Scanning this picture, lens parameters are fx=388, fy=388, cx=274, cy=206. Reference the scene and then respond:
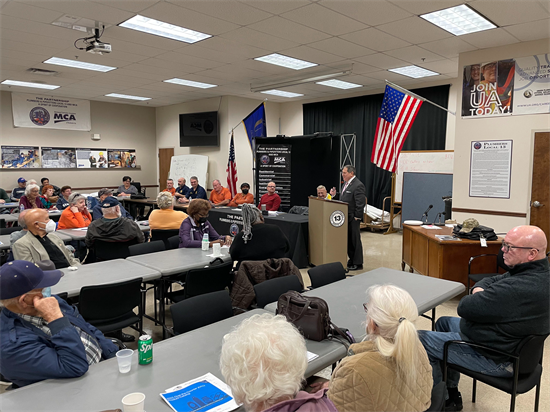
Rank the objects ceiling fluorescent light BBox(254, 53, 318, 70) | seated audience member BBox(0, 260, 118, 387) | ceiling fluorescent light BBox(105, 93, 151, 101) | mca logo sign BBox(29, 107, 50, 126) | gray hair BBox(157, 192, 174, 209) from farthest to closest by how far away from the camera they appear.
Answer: ceiling fluorescent light BBox(105, 93, 151, 101) < mca logo sign BBox(29, 107, 50, 126) < ceiling fluorescent light BBox(254, 53, 318, 70) < gray hair BBox(157, 192, 174, 209) < seated audience member BBox(0, 260, 118, 387)

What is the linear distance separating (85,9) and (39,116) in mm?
7340

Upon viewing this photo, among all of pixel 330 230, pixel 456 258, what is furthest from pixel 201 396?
pixel 330 230

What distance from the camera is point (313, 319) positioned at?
2.01 metres

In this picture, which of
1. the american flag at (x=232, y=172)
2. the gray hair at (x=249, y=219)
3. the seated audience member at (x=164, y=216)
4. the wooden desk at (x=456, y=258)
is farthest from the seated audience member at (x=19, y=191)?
the wooden desk at (x=456, y=258)

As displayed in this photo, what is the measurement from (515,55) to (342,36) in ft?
8.36

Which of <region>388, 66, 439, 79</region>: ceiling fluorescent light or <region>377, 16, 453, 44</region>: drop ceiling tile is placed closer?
<region>377, 16, 453, 44</region>: drop ceiling tile

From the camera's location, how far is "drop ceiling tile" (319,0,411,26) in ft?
14.0

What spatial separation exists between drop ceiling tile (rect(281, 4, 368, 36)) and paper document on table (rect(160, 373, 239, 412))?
4.08m

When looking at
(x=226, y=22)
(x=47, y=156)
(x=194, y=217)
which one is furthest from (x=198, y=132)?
(x=194, y=217)

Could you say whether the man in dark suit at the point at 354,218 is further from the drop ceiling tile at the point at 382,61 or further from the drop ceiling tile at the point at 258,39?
the drop ceiling tile at the point at 258,39

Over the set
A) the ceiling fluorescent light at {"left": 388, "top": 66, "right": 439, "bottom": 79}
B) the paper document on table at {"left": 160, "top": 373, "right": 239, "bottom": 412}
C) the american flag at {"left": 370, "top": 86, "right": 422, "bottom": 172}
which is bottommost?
the paper document on table at {"left": 160, "top": 373, "right": 239, "bottom": 412}

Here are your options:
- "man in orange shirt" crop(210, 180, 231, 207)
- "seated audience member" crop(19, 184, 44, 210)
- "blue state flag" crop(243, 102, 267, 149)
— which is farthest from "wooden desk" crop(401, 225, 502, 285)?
"seated audience member" crop(19, 184, 44, 210)

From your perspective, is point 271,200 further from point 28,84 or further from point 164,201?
point 28,84

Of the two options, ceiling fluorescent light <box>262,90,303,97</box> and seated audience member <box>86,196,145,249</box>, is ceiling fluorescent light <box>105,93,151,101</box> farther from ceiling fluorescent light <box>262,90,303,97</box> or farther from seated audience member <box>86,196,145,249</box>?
seated audience member <box>86,196,145,249</box>
